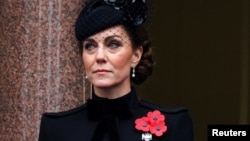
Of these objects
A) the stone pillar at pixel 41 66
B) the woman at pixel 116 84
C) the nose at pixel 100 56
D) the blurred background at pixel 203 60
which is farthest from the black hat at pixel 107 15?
the blurred background at pixel 203 60

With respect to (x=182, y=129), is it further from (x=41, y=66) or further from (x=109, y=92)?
(x=41, y=66)

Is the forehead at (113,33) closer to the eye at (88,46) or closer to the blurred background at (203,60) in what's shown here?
the eye at (88,46)

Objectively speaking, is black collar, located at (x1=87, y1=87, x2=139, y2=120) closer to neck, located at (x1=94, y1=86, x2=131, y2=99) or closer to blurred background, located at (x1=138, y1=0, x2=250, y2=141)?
neck, located at (x1=94, y1=86, x2=131, y2=99)

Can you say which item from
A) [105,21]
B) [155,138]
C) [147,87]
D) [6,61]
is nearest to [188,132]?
[155,138]

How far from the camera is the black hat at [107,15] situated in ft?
10.7

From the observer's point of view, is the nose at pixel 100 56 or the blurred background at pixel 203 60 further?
the blurred background at pixel 203 60

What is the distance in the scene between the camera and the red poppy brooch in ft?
10.7

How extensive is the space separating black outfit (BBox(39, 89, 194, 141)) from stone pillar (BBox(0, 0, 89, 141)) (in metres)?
0.63

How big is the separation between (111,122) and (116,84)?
192mm

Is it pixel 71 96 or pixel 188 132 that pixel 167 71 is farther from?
pixel 188 132

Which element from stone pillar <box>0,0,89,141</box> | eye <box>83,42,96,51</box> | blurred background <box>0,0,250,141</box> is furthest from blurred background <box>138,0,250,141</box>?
eye <box>83,42,96,51</box>

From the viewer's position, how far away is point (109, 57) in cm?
320

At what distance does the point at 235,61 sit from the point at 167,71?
3.20 ft

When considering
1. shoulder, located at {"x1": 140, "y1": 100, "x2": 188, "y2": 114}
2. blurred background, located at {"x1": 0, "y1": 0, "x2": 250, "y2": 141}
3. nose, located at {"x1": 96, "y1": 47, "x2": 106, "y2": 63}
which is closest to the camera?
nose, located at {"x1": 96, "y1": 47, "x2": 106, "y2": 63}
